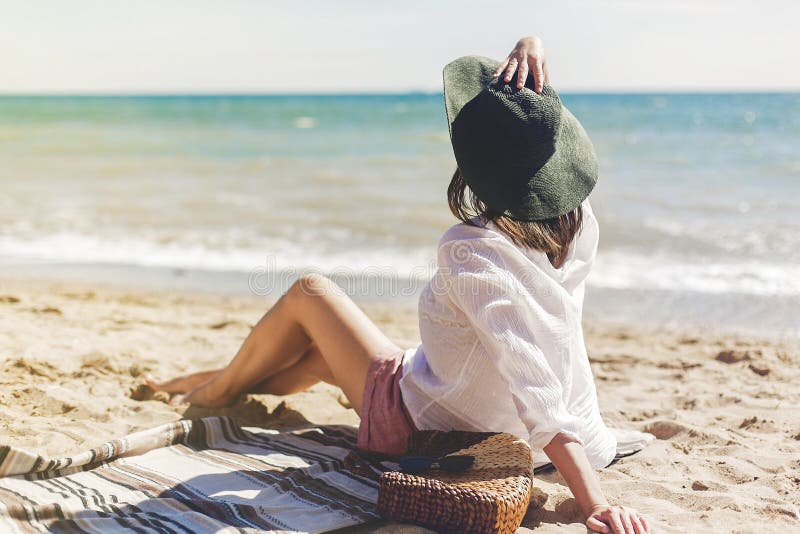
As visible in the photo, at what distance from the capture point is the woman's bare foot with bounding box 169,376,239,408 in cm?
343

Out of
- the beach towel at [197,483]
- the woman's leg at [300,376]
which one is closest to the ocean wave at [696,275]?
the beach towel at [197,483]

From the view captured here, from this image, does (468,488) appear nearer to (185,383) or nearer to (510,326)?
(510,326)

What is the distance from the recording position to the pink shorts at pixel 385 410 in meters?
2.63

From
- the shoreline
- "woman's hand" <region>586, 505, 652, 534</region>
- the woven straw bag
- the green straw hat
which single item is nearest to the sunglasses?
the woven straw bag

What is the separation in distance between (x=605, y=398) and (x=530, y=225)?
2.03 meters

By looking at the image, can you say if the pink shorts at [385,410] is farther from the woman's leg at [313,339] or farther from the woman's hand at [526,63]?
the woman's hand at [526,63]

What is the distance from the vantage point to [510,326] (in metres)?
2.12

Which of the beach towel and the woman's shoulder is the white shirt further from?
the beach towel

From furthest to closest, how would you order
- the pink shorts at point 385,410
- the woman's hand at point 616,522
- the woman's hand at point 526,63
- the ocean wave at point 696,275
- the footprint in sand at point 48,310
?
1. the ocean wave at point 696,275
2. the footprint in sand at point 48,310
3. the pink shorts at point 385,410
4. the woman's hand at point 526,63
5. the woman's hand at point 616,522

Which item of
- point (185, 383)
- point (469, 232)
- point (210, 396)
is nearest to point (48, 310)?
point (185, 383)

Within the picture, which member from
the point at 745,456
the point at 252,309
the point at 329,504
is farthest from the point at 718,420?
the point at 252,309

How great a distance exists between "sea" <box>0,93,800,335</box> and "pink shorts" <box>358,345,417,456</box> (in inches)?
138

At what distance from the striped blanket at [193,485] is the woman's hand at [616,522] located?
2.51ft

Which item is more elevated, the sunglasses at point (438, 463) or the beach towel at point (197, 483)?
the sunglasses at point (438, 463)
